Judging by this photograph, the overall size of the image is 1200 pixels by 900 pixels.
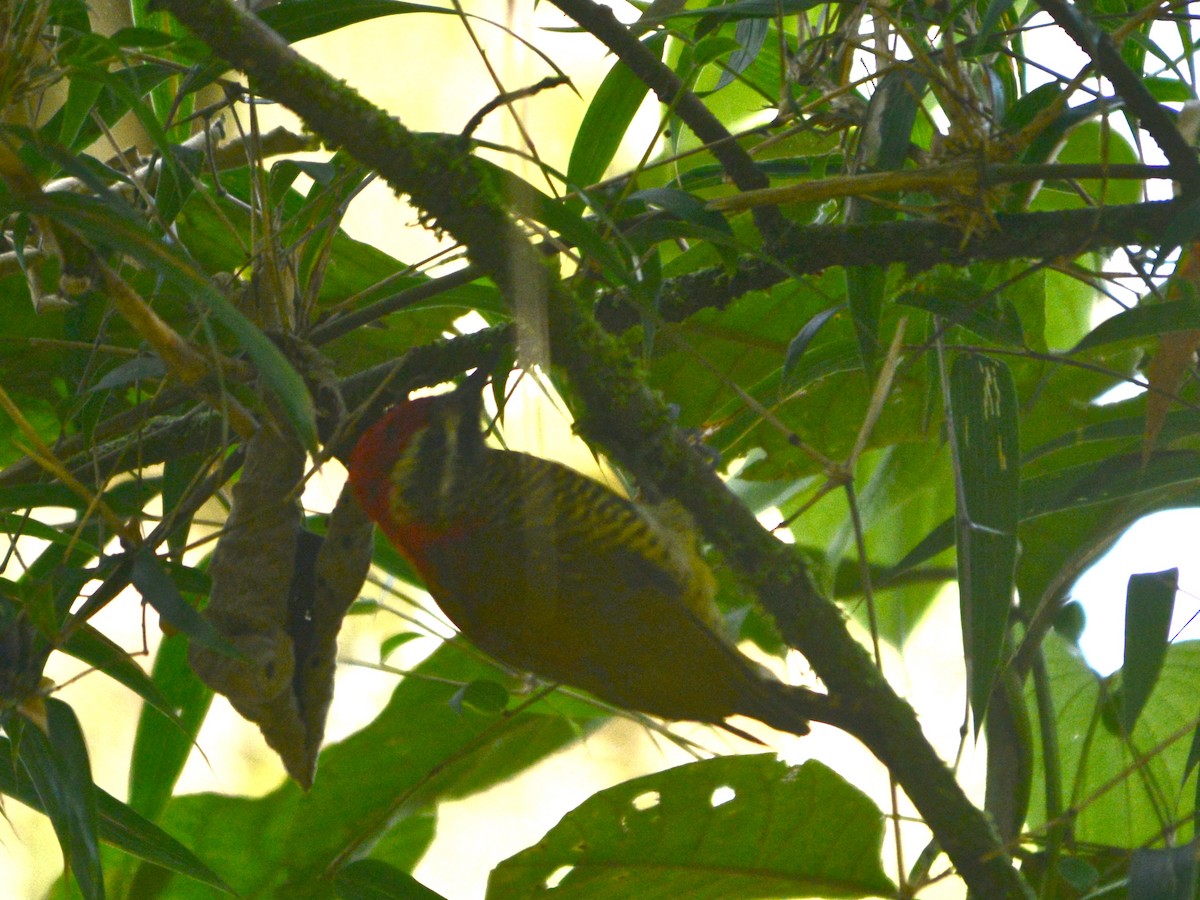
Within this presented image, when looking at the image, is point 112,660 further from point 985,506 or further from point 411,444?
point 985,506

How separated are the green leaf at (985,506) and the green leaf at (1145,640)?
0.27 ft

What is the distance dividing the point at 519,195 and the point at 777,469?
58 cm

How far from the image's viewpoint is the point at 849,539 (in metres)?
1.29

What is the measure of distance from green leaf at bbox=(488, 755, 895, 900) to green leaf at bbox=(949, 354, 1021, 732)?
0.24 metres

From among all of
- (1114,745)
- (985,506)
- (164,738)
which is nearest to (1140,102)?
(985,506)

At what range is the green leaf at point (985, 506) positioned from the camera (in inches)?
28.9

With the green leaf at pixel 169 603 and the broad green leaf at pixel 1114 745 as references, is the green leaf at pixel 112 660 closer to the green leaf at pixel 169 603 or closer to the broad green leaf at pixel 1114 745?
the green leaf at pixel 169 603

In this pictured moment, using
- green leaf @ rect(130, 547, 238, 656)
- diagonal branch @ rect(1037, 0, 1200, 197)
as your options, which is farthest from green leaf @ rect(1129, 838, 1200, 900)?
green leaf @ rect(130, 547, 238, 656)

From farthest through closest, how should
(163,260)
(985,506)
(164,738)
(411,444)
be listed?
(164,738) < (411,444) < (985,506) < (163,260)

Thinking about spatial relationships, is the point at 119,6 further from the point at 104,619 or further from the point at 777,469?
the point at 104,619

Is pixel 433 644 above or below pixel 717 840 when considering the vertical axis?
above

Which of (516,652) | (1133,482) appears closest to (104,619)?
(516,652)

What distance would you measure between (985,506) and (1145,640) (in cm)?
14

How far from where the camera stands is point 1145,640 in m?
0.75
